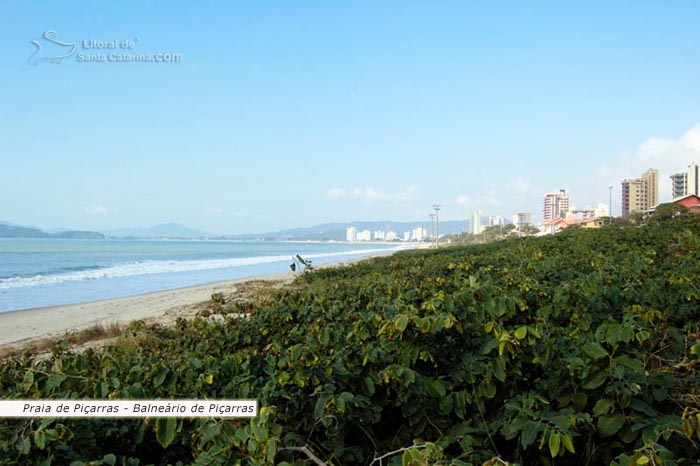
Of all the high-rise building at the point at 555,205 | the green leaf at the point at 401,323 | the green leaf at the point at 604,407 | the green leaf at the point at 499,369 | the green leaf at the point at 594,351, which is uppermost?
the high-rise building at the point at 555,205

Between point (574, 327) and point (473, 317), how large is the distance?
735mm

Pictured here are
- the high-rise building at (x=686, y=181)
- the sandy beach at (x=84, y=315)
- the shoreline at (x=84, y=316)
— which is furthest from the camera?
the high-rise building at (x=686, y=181)

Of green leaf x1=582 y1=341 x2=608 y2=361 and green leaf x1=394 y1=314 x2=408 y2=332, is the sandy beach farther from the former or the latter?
green leaf x1=582 y1=341 x2=608 y2=361

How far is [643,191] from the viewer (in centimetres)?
9169

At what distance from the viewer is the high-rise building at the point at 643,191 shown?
90.7 meters

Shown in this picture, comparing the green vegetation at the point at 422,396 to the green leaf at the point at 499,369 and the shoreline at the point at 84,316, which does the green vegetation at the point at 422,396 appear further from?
the shoreline at the point at 84,316

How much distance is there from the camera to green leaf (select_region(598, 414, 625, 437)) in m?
1.64

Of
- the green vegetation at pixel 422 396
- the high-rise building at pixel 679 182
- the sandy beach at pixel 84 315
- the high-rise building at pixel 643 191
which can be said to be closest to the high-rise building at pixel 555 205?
the high-rise building at pixel 643 191

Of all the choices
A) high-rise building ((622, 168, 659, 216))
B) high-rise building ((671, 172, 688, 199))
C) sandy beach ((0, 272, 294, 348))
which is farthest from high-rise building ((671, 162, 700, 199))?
sandy beach ((0, 272, 294, 348))

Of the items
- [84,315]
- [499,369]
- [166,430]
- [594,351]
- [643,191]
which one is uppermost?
[643,191]

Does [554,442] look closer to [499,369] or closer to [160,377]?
[499,369]

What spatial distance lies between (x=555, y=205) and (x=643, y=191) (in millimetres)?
38318

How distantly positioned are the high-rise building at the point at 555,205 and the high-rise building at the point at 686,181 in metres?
43.8

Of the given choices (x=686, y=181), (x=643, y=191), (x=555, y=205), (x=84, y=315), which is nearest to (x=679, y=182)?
(x=686, y=181)
